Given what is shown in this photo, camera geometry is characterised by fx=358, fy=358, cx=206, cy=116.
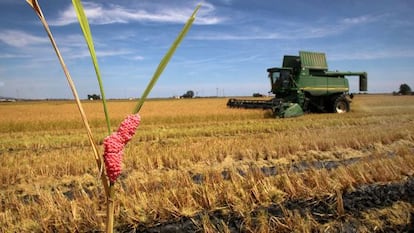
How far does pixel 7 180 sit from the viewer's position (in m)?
6.93

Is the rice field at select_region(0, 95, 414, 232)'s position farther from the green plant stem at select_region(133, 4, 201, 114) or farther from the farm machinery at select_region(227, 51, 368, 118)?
the farm machinery at select_region(227, 51, 368, 118)

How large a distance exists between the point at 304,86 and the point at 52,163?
15.8 m

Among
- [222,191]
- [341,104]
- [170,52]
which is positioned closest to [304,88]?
[341,104]

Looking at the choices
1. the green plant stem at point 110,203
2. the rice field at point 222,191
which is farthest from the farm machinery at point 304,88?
the green plant stem at point 110,203

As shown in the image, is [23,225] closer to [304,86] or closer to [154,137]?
[154,137]

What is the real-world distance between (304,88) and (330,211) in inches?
662

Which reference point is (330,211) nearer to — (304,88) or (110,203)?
(110,203)

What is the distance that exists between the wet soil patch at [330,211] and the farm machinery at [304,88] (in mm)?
13542

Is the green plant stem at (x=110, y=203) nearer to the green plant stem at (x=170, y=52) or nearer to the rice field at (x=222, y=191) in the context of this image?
the green plant stem at (x=170, y=52)

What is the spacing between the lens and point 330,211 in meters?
4.47

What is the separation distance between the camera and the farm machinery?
19.8 metres

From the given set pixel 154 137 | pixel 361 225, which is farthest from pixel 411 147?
pixel 154 137

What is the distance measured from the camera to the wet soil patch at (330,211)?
13.4 ft

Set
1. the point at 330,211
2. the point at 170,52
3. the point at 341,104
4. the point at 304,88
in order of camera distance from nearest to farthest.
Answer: the point at 170,52
the point at 330,211
the point at 304,88
the point at 341,104
